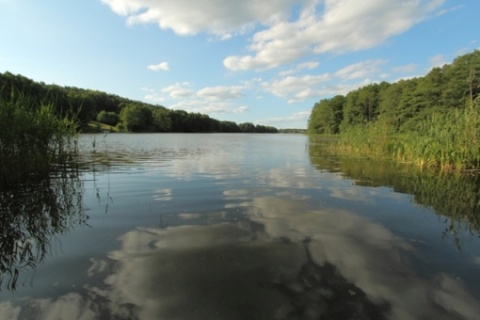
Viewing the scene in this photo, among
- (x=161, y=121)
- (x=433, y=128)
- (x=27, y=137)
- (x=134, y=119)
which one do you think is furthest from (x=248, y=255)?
(x=161, y=121)

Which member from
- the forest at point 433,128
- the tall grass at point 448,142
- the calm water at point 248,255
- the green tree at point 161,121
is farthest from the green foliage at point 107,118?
the calm water at point 248,255

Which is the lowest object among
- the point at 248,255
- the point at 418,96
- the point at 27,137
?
the point at 248,255

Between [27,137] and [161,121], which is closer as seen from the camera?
[27,137]

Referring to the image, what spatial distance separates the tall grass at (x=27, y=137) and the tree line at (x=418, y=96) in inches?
735

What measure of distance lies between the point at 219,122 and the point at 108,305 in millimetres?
172936

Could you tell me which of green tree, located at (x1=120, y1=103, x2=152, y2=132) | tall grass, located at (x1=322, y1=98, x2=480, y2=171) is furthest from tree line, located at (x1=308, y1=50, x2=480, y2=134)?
green tree, located at (x1=120, y1=103, x2=152, y2=132)

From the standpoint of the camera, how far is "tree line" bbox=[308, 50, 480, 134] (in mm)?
49594

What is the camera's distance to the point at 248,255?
4.97 metres

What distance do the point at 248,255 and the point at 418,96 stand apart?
6860cm

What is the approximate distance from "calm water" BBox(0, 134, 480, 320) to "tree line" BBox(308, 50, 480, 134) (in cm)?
1294

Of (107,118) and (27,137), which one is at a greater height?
(107,118)

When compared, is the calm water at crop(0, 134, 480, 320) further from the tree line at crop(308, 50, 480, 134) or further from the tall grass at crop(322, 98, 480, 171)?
the tree line at crop(308, 50, 480, 134)

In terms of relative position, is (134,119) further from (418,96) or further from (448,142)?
(448,142)

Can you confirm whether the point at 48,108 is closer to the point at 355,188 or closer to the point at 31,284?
the point at 31,284
